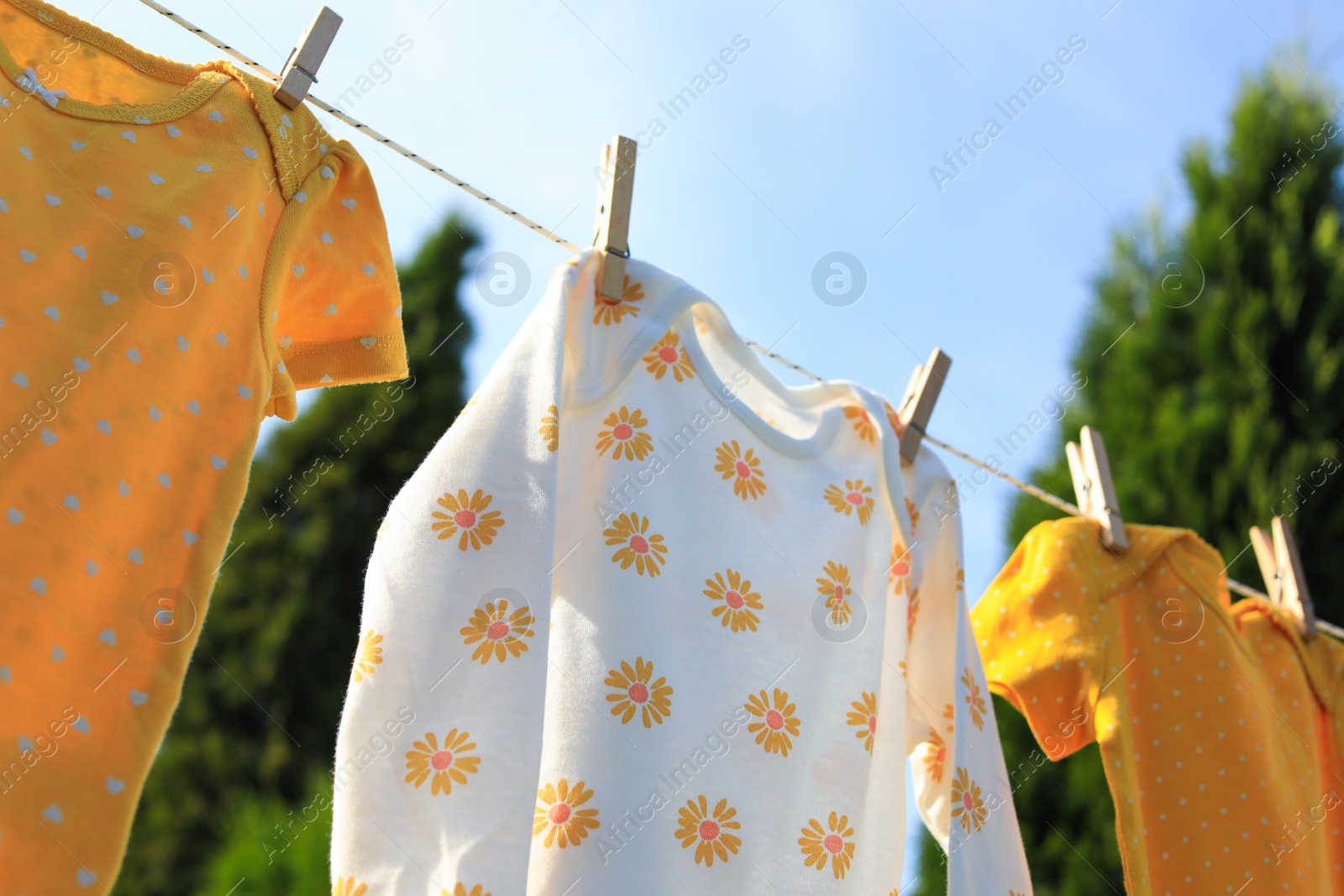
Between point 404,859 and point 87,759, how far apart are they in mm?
Result: 233

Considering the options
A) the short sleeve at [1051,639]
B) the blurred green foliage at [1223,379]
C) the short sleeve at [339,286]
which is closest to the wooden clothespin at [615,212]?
the short sleeve at [339,286]

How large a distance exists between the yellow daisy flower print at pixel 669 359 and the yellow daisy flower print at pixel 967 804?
523mm

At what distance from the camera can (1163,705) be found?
146cm

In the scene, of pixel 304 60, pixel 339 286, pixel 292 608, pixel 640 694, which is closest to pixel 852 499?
pixel 640 694

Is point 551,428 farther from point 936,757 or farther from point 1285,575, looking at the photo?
point 1285,575

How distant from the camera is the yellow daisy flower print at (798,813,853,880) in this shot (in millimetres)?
1072

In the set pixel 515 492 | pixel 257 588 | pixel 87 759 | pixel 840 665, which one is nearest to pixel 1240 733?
pixel 840 665

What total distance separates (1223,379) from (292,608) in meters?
2.99

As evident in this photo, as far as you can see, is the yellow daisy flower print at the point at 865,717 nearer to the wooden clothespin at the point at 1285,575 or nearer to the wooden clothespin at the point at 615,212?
the wooden clothespin at the point at 615,212

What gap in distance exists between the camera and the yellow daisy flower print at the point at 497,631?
2.96ft

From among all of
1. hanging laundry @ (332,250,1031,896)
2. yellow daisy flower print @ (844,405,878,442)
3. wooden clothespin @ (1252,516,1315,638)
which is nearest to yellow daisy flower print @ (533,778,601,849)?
hanging laundry @ (332,250,1031,896)

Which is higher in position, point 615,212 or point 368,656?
point 615,212

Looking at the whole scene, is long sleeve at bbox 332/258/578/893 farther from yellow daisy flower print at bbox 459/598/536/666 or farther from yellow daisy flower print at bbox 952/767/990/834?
yellow daisy flower print at bbox 952/767/990/834

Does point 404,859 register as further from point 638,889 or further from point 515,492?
point 515,492
